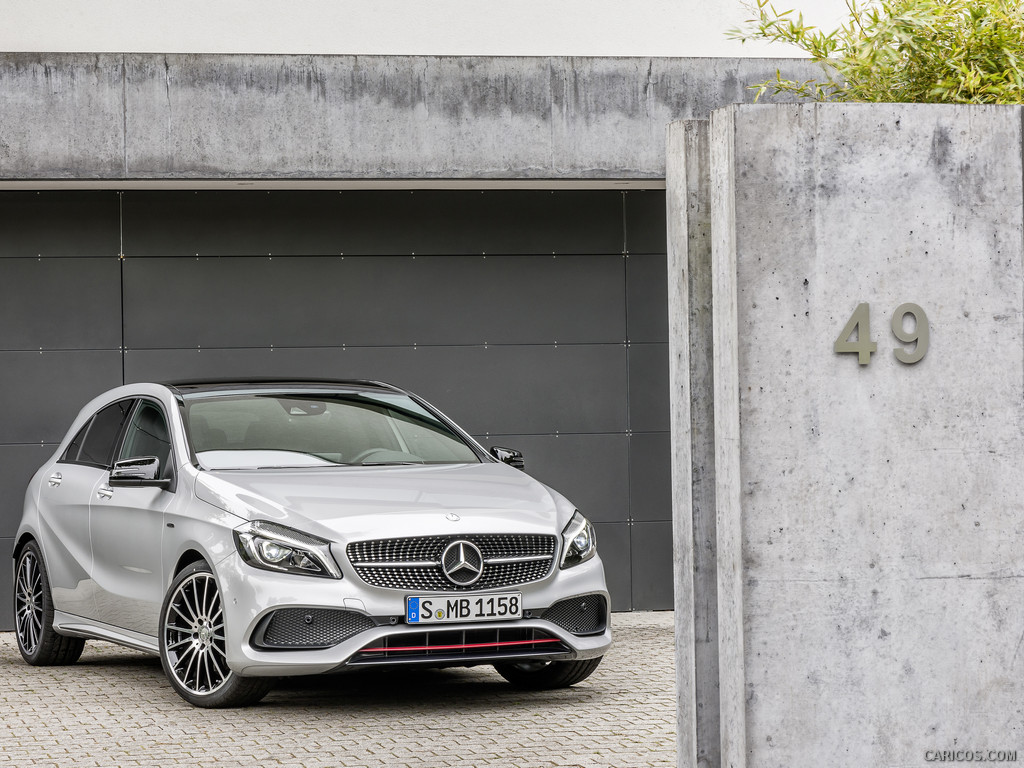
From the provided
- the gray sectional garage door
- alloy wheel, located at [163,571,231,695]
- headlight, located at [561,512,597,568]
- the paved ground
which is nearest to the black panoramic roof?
alloy wheel, located at [163,571,231,695]

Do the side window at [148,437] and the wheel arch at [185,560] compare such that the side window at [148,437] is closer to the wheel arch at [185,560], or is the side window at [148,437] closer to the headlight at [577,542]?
the wheel arch at [185,560]

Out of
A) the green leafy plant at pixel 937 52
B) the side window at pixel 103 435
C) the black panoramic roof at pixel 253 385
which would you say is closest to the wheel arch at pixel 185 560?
the black panoramic roof at pixel 253 385

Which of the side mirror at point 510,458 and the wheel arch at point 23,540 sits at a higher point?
the side mirror at point 510,458

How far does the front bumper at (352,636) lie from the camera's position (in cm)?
746

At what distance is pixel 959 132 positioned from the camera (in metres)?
5.33

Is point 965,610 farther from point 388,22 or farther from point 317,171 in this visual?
point 388,22

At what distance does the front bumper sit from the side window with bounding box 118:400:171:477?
55.7 inches

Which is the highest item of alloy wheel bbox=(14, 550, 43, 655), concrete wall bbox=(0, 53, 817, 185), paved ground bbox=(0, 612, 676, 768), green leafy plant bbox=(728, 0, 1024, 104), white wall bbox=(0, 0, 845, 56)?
white wall bbox=(0, 0, 845, 56)

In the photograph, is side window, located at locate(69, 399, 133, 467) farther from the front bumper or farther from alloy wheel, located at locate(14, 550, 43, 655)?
the front bumper

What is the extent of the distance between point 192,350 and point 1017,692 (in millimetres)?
8474

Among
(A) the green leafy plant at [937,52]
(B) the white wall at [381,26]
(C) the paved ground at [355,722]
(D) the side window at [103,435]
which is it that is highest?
(B) the white wall at [381,26]

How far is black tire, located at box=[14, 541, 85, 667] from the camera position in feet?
32.4

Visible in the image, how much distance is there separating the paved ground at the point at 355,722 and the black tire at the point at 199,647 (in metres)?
0.11

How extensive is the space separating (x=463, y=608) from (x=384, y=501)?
728 millimetres
